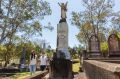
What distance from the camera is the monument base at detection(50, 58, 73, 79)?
18.2 m

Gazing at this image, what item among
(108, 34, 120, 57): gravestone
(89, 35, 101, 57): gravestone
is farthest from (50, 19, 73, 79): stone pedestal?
(89, 35, 101, 57): gravestone

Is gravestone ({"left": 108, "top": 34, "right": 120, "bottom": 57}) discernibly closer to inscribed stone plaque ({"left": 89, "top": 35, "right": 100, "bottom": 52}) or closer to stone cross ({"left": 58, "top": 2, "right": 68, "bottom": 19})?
inscribed stone plaque ({"left": 89, "top": 35, "right": 100, "bottom": 52})

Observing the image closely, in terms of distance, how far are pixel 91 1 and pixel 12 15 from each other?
61.8 ft

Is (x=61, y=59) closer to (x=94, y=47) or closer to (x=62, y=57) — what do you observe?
(x=62, y=57)

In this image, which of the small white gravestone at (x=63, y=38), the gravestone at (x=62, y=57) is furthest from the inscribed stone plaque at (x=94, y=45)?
the small white gravestone at (x=63, y=38)

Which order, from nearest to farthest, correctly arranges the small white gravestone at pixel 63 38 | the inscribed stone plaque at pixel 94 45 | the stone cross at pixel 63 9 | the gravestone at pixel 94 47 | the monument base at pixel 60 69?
the monument base at pixel 60 69, the small white gravestone at pixel 63 38, the stone cross at pixel 63 9, the gravestone at pixel 94 47, the inscribed stone plaque at pixel 94 45

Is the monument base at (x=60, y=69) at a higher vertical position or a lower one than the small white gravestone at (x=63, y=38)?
lower

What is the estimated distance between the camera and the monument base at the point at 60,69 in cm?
1823

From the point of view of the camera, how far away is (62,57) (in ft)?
63.7

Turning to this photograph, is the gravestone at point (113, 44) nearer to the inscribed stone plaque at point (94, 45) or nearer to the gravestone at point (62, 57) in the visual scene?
the inscribed stone plaque at point (94, 45)

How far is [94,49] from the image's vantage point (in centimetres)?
2625

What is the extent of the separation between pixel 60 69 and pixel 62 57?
1.23 meters

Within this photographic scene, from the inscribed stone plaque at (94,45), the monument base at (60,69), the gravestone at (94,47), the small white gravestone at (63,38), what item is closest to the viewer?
the monument base at (60,69)

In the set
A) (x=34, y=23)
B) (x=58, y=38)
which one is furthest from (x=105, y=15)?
(x=58, y=38)
